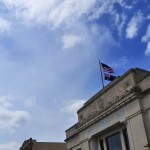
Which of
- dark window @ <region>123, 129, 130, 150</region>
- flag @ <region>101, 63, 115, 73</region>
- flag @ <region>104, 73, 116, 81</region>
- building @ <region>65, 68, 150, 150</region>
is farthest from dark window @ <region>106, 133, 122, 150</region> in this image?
flag @ <region>101, 63, 115, 73</region>

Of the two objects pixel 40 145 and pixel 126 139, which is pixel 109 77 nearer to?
pixel 126 139

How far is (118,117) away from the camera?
24.6 meters

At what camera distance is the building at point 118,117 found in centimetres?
2225

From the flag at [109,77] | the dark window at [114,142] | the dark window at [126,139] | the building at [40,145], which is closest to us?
the dark window at [126,139]

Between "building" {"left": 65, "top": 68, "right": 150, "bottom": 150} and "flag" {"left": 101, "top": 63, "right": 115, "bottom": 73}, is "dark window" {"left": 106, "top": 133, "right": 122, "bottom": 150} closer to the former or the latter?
"building" {"left": 65, "top": 68, "right": 150, "bottom": 150}

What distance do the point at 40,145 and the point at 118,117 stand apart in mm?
21796

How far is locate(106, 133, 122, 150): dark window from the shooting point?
25.8m

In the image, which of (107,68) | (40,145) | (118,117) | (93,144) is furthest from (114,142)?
(40,145)

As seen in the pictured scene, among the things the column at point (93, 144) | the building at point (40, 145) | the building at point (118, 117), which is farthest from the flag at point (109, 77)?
the building at point (40, 145)

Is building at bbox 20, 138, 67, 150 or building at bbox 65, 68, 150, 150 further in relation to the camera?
building at bbox 20, 138, 67, 150

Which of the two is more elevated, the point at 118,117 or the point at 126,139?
the point at 118,117

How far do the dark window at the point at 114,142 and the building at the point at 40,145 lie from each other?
60.1 ft

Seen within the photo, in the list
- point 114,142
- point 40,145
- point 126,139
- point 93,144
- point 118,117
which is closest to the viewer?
point 118,117

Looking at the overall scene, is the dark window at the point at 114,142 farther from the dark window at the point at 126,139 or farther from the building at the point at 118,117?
the dark window at the point at 126,139
